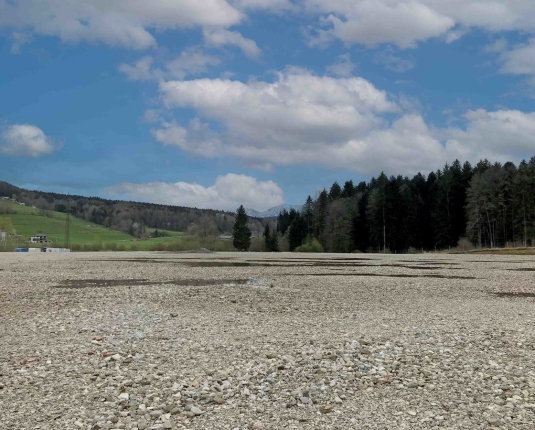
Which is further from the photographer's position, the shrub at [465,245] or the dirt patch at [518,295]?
the shrub at [465,245]

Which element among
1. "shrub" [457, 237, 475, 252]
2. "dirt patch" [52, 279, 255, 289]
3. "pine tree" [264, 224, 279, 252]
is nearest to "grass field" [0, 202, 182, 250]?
"pine tree" [264, 224, 279, 252]

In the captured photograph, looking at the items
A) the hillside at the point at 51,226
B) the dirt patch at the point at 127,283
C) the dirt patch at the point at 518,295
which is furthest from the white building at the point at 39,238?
the dirt patch at the point at 518,295

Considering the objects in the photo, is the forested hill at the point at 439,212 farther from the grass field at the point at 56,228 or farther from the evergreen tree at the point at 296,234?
the grass field at the point at 56,228

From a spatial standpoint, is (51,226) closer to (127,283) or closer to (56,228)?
(56,228)

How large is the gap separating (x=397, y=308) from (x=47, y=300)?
42.4 ft

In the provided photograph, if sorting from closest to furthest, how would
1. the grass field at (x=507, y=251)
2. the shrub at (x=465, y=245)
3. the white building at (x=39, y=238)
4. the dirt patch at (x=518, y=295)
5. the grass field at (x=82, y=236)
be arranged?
the dirt patch at (x=518, y=295) → the grass field at (x=507, y=251) → the shrub at (x=465, y=245) → the grass field at (x=82, y=236) → the white building at (x=39, y=238)

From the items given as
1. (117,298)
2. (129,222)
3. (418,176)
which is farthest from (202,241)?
(117,298)

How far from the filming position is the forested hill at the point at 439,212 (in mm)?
81750

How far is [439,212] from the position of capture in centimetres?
9512

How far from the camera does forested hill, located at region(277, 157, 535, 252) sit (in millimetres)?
81750

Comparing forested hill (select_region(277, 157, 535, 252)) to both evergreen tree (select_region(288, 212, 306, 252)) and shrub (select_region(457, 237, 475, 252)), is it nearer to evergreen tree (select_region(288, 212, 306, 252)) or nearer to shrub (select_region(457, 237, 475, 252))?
shrub (select_region(457, 237, 475, 252))

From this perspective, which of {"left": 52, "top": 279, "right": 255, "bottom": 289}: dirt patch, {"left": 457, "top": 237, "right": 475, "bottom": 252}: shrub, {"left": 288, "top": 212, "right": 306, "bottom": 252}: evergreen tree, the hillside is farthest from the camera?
the hillside

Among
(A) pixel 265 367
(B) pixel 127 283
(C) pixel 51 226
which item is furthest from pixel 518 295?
(C) pixel 51 226

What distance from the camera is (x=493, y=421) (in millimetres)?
6945
